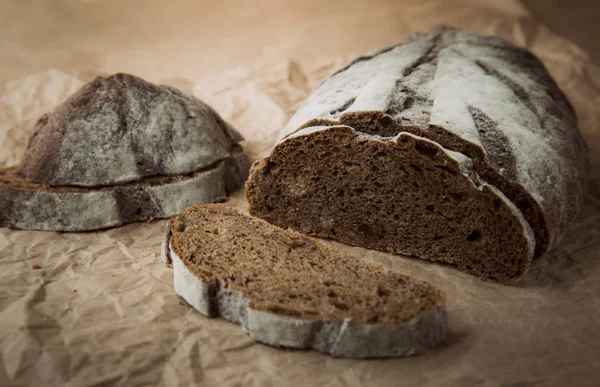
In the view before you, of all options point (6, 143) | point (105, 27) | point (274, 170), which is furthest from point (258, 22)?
point (274, 170)

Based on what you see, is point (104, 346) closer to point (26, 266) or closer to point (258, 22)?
point (26, 266)

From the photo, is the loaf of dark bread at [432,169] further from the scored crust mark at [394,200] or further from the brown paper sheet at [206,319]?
the brown paper sheet at [206,319]

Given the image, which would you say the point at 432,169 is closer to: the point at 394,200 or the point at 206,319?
the point at 394,200

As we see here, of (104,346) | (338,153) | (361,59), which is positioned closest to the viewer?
(104,346)

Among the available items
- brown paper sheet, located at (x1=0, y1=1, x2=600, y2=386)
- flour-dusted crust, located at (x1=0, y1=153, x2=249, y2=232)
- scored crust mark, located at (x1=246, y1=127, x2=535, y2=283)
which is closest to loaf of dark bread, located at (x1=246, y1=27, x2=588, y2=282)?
scored crust mark, located at (x1=246, y1=127, x2=535, y2=283)

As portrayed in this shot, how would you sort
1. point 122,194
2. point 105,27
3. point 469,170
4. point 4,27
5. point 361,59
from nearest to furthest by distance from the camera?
1. point 469,170
2. point 122,194
3. point 361,59
4. point 4,27
5. point 105,27

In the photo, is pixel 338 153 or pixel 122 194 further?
pixel 122 194

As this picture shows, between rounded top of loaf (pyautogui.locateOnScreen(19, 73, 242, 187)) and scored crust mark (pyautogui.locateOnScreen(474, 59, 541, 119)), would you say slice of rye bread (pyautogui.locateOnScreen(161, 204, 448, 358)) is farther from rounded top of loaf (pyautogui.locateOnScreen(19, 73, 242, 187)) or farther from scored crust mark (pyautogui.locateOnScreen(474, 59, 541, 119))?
scored crust mark (pyautogui.locateOnScreen(474, 59, 541, 119))

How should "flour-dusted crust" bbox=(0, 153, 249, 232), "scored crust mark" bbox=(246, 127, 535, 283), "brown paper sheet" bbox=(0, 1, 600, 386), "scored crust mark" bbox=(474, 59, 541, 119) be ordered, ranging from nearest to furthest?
"brown paper sheet" bbox=(0, 1, 600, 386), "scored crust mark" bbox=(246, 127, 535, 283), "flour-dusted crust" bbox=(0, 153, 249, 232), "scored crust mark" bbox=(474, 59, 541, 119)
